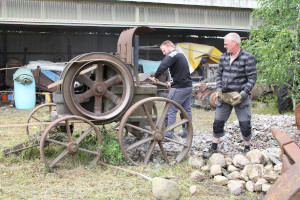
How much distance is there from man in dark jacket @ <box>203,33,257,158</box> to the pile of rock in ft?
1.50

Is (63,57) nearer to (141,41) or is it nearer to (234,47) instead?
(141,41)

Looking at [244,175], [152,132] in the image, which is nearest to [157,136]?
[152,132]

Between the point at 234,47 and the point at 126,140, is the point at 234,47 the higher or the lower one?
the higher one

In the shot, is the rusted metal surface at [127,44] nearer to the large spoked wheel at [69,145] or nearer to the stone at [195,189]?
the large spoked wheel at [69,145]

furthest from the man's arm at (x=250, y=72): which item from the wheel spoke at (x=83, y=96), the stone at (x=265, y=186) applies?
the wheel spoke at (x=83, y=96)

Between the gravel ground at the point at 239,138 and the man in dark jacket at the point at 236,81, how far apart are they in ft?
1.41

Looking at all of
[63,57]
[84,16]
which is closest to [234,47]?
A: [84,16]

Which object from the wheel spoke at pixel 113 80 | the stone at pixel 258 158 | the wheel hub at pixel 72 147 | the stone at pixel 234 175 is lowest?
the stone at pixel 234 175

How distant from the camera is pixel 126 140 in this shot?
5.92 m

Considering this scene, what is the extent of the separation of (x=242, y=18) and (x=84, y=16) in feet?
19.6

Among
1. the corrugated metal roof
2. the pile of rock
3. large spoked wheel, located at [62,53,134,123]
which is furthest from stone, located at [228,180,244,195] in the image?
the corrugated metal roof

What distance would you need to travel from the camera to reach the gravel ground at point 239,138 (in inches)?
209

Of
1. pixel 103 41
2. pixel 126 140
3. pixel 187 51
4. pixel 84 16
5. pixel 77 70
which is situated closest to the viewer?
pixel 77 70

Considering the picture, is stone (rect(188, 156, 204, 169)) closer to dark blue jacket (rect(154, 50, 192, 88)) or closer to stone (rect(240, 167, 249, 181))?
stone (rect(240, 167, 249, 181))
